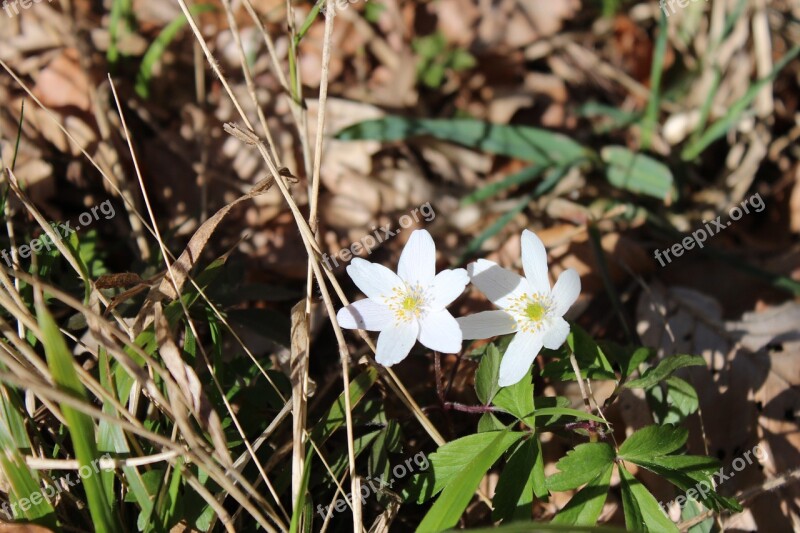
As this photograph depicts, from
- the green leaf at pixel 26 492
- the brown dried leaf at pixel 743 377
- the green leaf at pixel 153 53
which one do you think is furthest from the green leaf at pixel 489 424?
the green leaf at pixel 153 53

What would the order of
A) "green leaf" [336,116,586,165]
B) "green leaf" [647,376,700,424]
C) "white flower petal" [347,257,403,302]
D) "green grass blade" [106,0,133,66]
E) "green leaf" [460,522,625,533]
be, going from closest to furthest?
"green leaf" [460,522,625,533]
"white flower petal" [347,257,403,302]
"green leaf" [647,376,700,424]
"green leaf" [336,116,586,165]
"green grass blade" [106,0,133,66]

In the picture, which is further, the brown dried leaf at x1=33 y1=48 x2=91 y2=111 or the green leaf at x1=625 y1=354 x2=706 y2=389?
the brown dried leaf at x1=33 y1=48 x2=91 y2=111

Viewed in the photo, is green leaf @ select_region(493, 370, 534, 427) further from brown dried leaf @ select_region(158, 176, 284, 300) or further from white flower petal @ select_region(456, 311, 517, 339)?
brown dried leaf @ select_region(158, 176, 284, 300)

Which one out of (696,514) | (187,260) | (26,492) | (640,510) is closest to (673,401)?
(696,514)

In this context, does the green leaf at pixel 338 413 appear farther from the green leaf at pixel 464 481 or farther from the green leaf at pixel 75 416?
the green leaf at pixel 75 416

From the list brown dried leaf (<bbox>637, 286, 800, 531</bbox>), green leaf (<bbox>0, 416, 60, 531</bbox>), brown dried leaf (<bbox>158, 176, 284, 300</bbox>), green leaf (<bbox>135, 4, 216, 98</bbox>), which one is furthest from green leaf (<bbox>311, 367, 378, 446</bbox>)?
green leaf (<bbox>135, 4, 216, 98</bbox>)

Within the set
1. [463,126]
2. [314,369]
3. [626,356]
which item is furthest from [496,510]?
[463,126]

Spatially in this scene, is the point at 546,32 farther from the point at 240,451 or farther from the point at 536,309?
the point at 240,451
